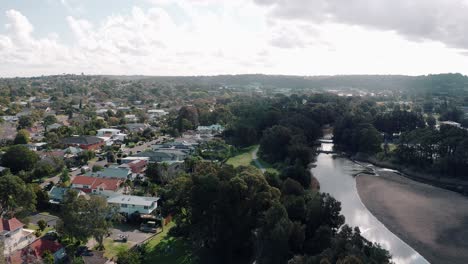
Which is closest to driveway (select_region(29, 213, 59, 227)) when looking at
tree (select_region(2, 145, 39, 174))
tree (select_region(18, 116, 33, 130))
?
tree (select_region(2, 145, 39, 174))

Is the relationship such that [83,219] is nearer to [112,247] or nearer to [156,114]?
[112,247]

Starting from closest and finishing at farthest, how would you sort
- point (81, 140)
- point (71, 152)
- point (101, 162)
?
point (101, 162)
point (71, 152)
point (81, 140)

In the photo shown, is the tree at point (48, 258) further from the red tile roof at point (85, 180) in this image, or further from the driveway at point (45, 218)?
the red tile roof at point (85, 180)

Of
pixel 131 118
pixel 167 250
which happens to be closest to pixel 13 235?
pixel 167 250

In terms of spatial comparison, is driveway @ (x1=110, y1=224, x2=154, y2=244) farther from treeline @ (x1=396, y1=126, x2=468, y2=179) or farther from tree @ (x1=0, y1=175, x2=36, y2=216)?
treeline @ (x1=396, y1=126, x2=468, y2=179)

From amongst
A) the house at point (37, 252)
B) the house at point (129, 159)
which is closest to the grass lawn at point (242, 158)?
the house at point (129, 159)
